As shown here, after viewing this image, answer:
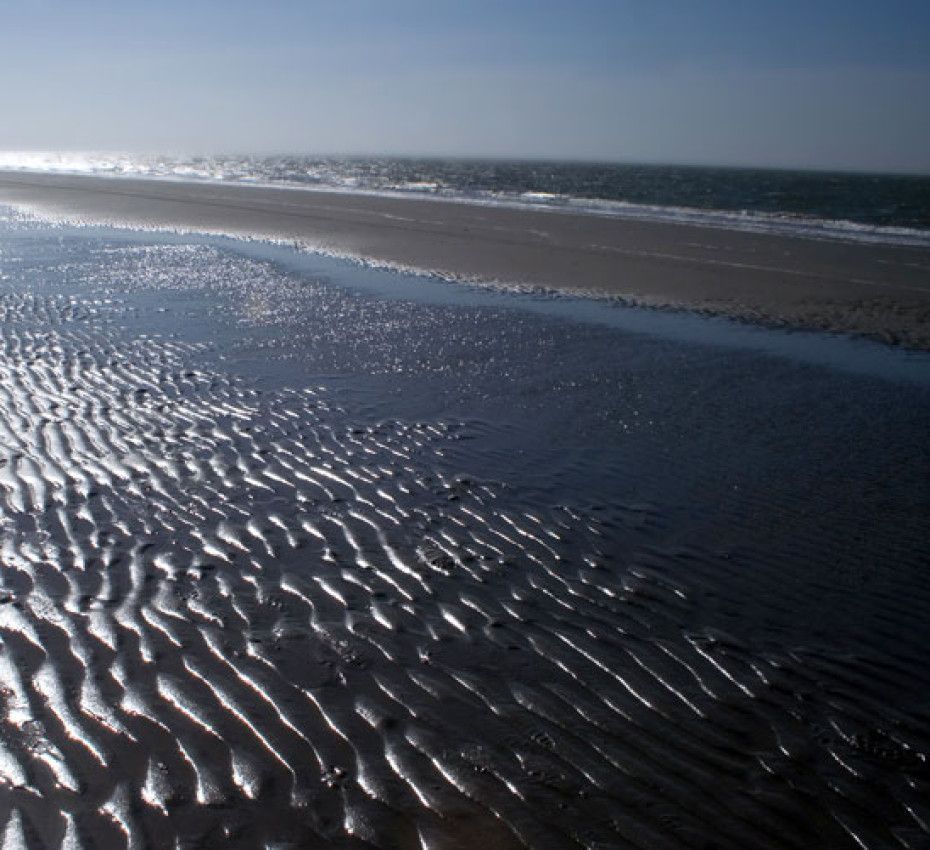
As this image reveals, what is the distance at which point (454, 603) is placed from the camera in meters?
5.62

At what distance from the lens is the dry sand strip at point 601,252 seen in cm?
1692

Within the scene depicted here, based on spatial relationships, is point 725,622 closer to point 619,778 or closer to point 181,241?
point 619,778

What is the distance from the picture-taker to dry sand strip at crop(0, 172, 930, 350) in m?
16.9

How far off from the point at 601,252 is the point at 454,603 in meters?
19.2

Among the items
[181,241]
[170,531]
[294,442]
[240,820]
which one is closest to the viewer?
[240,820]

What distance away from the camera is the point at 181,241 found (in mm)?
24391

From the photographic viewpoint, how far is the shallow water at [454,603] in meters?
3.84

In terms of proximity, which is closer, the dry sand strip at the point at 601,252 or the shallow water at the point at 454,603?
the shallow water at the point at 454,603

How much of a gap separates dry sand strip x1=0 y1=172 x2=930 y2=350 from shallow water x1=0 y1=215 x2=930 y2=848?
5570mm

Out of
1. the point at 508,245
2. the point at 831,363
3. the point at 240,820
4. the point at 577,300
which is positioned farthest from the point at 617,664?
the point at 508,245

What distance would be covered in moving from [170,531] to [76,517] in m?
0.77

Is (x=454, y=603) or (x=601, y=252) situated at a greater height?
(x=601, y=252)

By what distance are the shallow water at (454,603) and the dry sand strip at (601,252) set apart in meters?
5.57

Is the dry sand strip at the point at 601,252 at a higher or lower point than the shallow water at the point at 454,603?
higher
